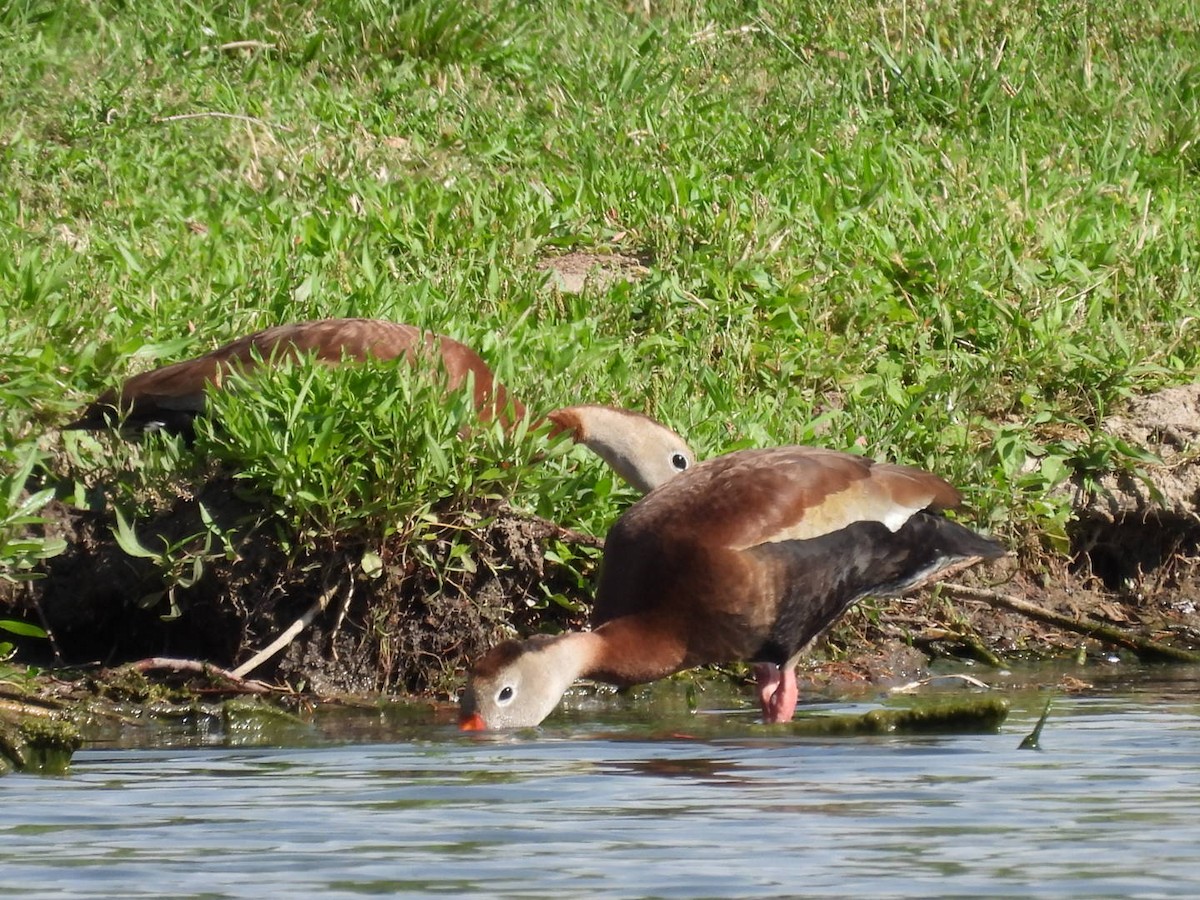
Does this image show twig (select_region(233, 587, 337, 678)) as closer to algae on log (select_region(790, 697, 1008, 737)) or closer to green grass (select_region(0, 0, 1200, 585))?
green grass (select_region(0, 0, 1200, 585))

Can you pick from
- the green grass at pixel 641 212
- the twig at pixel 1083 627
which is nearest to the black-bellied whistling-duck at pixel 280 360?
the green grass at pixel 641 212

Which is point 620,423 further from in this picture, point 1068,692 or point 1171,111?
point 1171,111

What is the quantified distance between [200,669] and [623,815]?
1.97 m

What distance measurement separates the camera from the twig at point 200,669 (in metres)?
5.73

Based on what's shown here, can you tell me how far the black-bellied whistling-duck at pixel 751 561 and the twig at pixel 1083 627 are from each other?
61cm

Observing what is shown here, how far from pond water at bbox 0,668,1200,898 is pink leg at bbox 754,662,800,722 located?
395 millimetres

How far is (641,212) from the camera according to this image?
8234 millimetres

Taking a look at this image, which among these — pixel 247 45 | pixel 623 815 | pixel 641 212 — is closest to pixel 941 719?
pixel 623 815

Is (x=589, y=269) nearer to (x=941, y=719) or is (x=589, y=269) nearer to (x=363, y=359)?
(x=363, y=359)

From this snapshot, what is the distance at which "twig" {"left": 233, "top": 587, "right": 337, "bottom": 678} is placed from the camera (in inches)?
227

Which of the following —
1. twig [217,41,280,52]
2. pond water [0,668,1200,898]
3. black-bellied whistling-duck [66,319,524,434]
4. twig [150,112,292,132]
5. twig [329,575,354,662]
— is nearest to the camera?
pond water [0,668,1200,898]

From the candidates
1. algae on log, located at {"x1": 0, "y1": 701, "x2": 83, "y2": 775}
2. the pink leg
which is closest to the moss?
algae on log, located at {"x1": 0, "y1": 701, "x2": 83, "y2": 775}

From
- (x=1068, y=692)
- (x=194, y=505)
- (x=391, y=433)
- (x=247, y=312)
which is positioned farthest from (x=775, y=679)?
(x=247, y=312)

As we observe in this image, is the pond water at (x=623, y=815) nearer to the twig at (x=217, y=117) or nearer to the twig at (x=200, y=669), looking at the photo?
the twig at (x=200, y=669)
